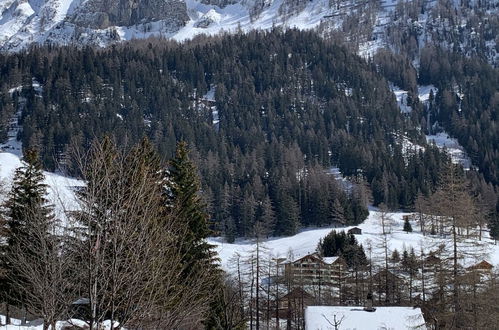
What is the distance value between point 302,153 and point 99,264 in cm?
13245

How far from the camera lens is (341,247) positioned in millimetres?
74375

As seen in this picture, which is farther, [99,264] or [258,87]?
[258,87]

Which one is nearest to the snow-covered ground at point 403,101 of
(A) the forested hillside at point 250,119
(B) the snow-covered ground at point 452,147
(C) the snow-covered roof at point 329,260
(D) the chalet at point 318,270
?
(A) the forested hillside at point 250,119

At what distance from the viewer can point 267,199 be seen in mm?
100500

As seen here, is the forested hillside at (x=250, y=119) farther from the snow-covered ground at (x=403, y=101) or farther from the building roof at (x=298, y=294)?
the building roof at (x=298, y=294)

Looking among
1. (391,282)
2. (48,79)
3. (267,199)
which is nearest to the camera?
(391,282)

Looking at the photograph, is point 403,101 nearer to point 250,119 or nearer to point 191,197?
point 250,119

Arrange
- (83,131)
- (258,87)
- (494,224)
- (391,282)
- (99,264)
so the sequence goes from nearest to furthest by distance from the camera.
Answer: (99,264) < (391,282) < (494,224) < (83,131) < (258,87)

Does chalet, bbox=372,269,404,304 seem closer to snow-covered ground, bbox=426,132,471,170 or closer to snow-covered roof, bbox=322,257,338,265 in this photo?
snow-covered roof, bbox=322,257,338,265

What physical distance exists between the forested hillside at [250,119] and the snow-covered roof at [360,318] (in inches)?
2446

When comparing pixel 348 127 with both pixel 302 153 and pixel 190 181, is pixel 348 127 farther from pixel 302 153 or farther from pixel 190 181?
pixel 190 181

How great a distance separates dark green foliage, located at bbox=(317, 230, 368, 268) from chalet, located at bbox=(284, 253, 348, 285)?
Result: 2.14 metres

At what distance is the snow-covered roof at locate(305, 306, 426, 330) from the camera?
94.6 ft

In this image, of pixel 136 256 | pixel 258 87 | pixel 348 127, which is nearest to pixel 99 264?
pixel 136 256
